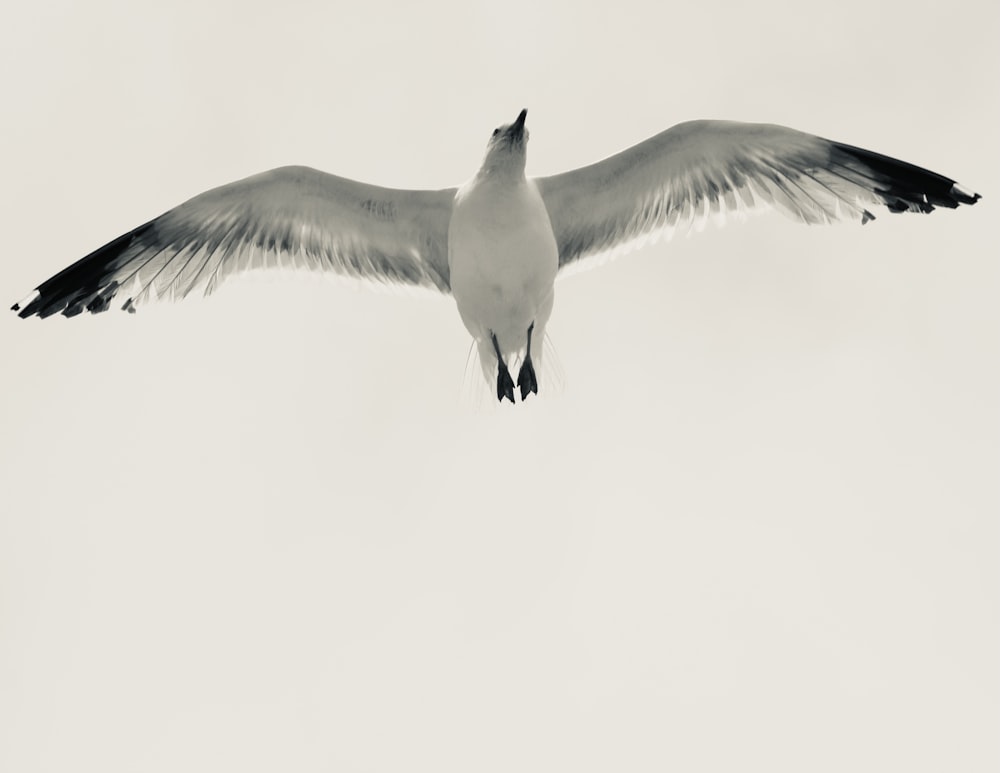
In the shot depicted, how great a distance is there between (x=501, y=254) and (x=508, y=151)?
69 centimetres

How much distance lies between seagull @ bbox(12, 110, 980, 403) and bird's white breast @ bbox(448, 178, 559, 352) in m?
0.01

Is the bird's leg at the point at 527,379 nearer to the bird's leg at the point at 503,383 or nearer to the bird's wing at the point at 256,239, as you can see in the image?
the bird's leg at the point at 503,383

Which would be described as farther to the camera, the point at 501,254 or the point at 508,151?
the point at 501,254

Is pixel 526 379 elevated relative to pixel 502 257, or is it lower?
lower

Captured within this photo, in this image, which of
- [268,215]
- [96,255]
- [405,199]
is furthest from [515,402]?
[96,255]

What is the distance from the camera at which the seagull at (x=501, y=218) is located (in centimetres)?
863

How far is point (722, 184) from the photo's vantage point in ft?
30.2

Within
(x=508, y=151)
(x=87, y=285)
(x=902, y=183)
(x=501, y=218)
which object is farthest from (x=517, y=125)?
(x=87, y=285)

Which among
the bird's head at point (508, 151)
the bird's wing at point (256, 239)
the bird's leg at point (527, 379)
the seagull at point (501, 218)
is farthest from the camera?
the bird's leg at point (527, 379)

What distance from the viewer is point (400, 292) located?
9.96 metres

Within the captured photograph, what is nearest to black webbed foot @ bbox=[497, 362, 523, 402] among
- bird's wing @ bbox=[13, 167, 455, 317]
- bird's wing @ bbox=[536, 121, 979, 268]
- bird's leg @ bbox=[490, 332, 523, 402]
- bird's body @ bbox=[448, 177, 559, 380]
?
bird's leg @ bbox=[490, 332, 523, 402]

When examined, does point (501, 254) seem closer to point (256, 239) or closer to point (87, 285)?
point (256, 239)

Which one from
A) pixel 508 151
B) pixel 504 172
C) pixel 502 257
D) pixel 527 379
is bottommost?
pixel 527 379

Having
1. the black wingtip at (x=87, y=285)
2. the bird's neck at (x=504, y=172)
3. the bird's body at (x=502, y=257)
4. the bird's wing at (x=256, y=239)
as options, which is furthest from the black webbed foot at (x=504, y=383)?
the black wingtip at (x=87, y=285)
